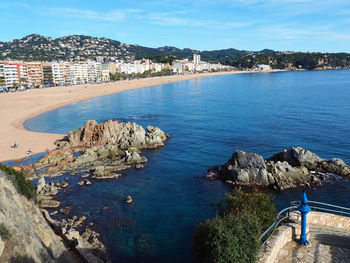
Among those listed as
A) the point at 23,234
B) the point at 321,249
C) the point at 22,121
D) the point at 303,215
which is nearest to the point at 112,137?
the point at 22,121

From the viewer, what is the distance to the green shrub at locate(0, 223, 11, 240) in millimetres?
11586

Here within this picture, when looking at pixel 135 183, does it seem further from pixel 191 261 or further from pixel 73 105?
pixel 73 105

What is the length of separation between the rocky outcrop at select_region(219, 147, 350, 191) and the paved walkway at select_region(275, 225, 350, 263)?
49.2ft

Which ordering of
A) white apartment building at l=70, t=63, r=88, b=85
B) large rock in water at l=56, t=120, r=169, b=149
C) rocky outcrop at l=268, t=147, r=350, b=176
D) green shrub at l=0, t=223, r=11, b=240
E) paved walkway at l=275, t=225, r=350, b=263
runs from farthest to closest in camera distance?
white apartment building at l=70, t=63, r=88, b=85 → large rock in water at l=56, t=120, r=169, b=149 → rocky outcrop at l=268, t=147, r=350, b=176 → green shrub at l=0, t=223, r=11, b=240 → paved walkway at l=275, t=225, r=350, b=263

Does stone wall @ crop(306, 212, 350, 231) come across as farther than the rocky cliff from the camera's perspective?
Yes

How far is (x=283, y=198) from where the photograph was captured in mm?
24516

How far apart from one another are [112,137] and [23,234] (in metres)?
28.5

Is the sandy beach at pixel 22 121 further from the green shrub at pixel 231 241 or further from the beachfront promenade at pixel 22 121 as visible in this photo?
the green shrub at pixel 231 241

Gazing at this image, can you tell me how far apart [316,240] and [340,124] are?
42.8m

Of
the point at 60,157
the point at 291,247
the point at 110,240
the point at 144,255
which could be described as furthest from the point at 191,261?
the point at 60,157

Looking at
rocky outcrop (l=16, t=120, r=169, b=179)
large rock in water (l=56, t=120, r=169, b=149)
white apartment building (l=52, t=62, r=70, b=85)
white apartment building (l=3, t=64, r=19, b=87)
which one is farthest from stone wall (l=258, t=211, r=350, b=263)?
white apartment building (l=52, t=62, r=70, b=85)

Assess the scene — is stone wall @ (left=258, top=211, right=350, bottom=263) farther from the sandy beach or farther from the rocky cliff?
the sandy beach

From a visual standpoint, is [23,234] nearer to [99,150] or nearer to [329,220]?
Result: [329,220]

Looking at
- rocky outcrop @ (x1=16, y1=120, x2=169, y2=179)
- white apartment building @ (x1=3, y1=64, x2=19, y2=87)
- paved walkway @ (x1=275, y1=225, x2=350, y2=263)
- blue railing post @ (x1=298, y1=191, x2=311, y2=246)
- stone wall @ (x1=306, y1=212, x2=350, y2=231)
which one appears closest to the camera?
paved walkway @ (x1=275, y1=225, x2=350, y2=263)
